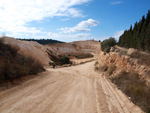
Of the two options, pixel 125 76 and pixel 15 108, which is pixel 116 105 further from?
pixel 125 76

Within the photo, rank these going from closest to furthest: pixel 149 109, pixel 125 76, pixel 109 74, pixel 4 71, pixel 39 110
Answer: pixel 39 110, pixel 149 109, pixel 4 71, pixel 125 76, pixel 109 74

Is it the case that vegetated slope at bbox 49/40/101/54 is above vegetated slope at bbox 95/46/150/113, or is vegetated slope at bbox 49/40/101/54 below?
above

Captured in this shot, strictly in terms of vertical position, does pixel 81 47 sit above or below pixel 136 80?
above

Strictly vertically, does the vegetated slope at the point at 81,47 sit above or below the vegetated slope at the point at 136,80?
above

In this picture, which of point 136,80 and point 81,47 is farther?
point 81,47

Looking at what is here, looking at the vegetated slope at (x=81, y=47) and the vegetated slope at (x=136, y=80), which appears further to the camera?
the vegetated slope at (x=81, y=47)

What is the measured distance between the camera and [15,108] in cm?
468

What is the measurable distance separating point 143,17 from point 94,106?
23.8 meters

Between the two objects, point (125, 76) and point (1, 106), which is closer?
point (1, 106)

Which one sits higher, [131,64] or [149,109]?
[131,64]

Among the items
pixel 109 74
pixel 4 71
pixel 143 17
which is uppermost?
pixel 143 17

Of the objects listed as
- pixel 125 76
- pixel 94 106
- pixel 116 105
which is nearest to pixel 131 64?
pixel 125 76

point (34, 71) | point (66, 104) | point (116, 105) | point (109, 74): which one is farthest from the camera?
point (109, 74)

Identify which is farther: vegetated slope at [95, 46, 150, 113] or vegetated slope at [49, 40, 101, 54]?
vegetated slope at [49, 40, 101, 54]
